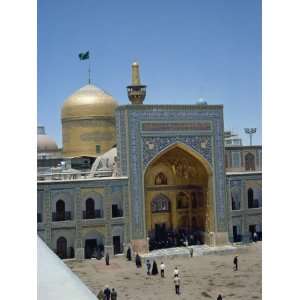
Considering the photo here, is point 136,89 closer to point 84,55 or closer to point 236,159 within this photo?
point 236,159

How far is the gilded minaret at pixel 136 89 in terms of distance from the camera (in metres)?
11.1

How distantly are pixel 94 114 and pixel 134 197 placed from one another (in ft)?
11.7

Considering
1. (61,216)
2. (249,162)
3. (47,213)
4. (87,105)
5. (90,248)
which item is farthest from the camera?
(87,105)

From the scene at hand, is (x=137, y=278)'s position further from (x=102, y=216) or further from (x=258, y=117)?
(x=258, y=117)

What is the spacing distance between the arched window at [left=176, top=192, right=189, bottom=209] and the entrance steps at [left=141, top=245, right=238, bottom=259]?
138 cm

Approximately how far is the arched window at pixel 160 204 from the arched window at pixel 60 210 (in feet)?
8.07

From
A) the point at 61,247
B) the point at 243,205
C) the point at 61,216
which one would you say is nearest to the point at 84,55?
the point at 61,216

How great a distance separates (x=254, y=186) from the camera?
11.0 meters

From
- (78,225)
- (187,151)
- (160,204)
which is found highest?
(187,151)

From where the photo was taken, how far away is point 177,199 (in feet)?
37.4

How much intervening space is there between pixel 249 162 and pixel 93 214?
182 inches

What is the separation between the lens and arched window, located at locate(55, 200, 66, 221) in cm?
943

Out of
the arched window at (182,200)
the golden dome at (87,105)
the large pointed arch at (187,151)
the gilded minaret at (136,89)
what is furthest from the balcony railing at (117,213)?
the golden dome at (87,105)
